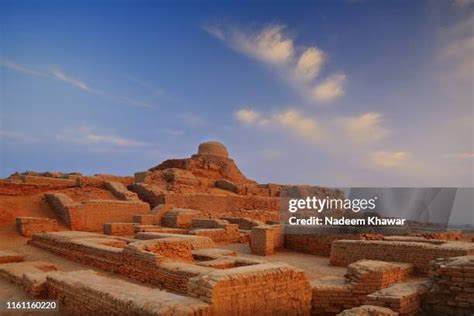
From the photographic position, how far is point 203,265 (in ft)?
22.9

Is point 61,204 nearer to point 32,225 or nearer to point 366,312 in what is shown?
point 32,225

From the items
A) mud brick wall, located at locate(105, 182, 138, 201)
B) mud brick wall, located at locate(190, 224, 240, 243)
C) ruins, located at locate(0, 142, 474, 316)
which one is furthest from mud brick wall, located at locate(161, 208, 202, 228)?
mud brick wall, located at locate(105, 182, 138, 201)

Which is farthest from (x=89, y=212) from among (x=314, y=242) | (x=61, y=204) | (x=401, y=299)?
(x=401, y=299)

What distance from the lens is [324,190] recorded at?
33.4m

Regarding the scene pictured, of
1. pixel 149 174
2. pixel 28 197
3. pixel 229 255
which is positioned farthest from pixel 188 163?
pixel 229 255

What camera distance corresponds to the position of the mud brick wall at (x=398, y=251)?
305 inches

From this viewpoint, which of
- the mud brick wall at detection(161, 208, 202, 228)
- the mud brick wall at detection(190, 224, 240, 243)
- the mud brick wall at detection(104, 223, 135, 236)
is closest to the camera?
the mud brick wall at detection(190, 224, 240, 243)

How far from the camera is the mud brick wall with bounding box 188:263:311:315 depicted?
4.30 meters

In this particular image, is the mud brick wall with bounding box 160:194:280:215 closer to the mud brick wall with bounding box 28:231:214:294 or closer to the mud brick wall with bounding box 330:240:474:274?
the mud brick wall with bounding box 28:231:214:294

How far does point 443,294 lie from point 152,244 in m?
5.21

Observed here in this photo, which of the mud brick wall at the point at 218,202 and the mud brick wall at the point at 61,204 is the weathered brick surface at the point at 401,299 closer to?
the mud brick wall at the point at 61,204

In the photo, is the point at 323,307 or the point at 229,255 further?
the point at 229,255

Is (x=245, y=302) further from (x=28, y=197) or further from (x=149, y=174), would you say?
(x=149, y=174)

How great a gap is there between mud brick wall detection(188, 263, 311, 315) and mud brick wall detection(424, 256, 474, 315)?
176cm
